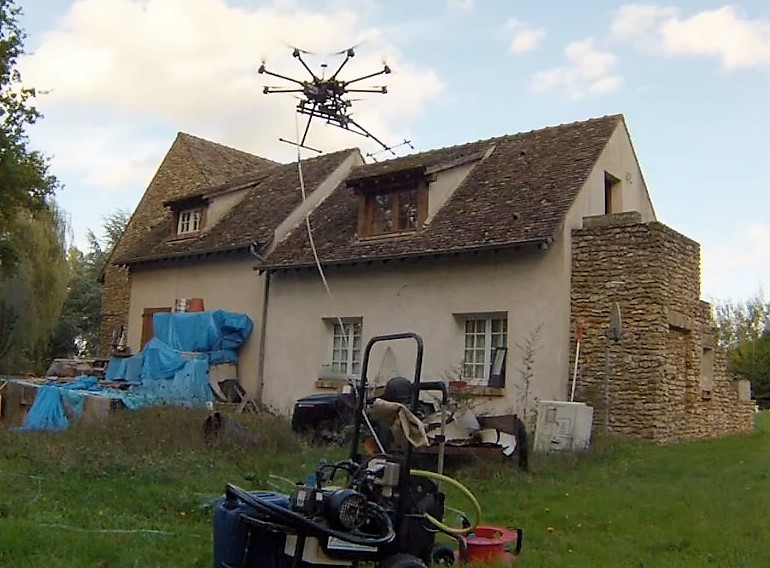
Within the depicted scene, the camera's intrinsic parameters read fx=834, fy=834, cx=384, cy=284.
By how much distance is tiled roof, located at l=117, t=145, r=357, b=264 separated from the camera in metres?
20.9

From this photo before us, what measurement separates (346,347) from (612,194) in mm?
6676

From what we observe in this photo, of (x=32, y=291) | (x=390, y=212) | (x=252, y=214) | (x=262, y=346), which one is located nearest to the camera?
(x=390, y=212)

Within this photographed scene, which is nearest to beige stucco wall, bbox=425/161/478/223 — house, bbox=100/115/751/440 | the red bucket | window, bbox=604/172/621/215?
house, bbox=100/115/751/440

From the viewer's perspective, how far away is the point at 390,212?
729 inches

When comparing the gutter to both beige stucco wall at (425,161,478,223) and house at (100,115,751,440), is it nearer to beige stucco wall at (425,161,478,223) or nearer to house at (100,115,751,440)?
house at (100,115,751,440)

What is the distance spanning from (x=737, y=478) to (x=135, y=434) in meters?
8.62

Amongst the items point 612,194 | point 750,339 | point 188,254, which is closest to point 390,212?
point 612,194

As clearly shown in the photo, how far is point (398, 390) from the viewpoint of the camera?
262 inches

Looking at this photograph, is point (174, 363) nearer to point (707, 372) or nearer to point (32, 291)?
point (707, 372)

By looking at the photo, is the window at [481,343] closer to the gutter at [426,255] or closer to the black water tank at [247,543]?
the gutter at [426,255]

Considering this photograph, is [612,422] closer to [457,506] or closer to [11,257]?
[457,506]

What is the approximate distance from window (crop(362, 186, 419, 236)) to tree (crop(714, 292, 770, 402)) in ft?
56.4

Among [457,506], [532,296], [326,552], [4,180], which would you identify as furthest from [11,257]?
[326,552]

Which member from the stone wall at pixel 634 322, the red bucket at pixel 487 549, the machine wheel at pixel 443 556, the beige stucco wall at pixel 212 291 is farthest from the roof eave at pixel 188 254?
the machine wheel at pixel 443 556
